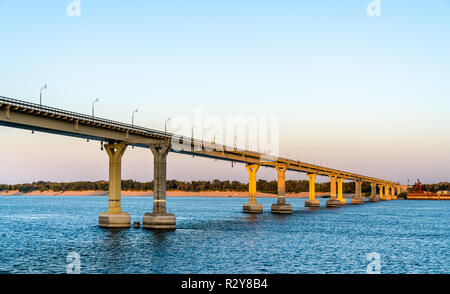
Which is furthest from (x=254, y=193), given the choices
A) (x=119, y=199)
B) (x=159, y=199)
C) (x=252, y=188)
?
(x=119, y=199)

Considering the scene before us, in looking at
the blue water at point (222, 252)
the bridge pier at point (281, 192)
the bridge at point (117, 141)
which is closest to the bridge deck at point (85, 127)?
the bridge at point (117, 141)

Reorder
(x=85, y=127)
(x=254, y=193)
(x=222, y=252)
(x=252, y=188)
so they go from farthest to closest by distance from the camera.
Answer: (x=254, y=193) < (x=252, y=188) < (x=85, y=127) < (x=222, y=252)

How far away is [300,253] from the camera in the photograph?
53031 mm

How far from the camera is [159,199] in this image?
7556 centimetres

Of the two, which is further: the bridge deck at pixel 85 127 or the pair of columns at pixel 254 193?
the pair of columns at pixel 254 193

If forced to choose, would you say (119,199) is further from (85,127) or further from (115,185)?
(85,127)

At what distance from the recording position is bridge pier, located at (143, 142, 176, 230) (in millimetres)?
75312

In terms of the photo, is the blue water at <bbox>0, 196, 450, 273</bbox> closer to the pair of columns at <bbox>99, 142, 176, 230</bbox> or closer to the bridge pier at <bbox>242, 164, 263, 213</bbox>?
the pair of columns at <bbox>99, 142, 176, 230</bbox>

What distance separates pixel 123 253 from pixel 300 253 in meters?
19.3

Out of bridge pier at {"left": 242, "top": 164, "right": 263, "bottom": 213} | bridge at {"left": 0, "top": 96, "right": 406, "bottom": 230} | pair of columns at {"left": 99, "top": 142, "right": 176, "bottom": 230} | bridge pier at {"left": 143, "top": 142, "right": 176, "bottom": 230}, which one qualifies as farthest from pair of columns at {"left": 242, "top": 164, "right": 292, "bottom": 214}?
pair of columns at {"left": 99, "top": 142, "right": 176, "bottom": 230}

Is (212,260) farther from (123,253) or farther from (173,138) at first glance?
(173,138)

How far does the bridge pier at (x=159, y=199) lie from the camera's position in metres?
75.3

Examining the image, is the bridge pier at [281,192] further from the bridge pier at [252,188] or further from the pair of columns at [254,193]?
the bridge pier at [252,188]
